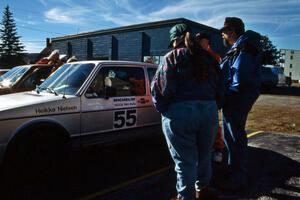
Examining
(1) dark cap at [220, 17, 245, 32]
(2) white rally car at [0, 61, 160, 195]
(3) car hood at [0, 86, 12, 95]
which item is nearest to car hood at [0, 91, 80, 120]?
(2) white rally car at [0, 61, 160, 195]

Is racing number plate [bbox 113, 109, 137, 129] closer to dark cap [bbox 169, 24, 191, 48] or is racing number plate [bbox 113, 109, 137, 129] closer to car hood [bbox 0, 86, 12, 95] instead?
dark cap [bbox 169, 24, 191, 48]

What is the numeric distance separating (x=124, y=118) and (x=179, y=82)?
261cm

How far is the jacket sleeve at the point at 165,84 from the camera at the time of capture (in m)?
2.73

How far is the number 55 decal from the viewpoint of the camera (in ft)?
16.7

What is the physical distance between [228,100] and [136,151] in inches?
107

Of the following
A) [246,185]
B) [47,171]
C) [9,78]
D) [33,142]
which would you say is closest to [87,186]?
[47,171]

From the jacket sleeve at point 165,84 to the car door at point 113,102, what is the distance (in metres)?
2.12

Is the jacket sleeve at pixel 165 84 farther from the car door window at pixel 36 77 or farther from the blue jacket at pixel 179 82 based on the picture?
the car door window at pixel 36 77

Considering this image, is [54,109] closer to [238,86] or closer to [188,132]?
[188,132]

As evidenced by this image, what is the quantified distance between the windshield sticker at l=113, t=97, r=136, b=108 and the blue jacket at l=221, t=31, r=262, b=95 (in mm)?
2039

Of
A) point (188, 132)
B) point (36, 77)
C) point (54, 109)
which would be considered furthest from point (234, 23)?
point (36, 77)

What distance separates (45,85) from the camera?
205 inches

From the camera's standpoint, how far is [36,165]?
4.07m

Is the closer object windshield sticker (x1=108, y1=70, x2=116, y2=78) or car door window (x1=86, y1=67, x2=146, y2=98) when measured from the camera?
car door window (x1=86, y1=67, x2=146, y2=98)
